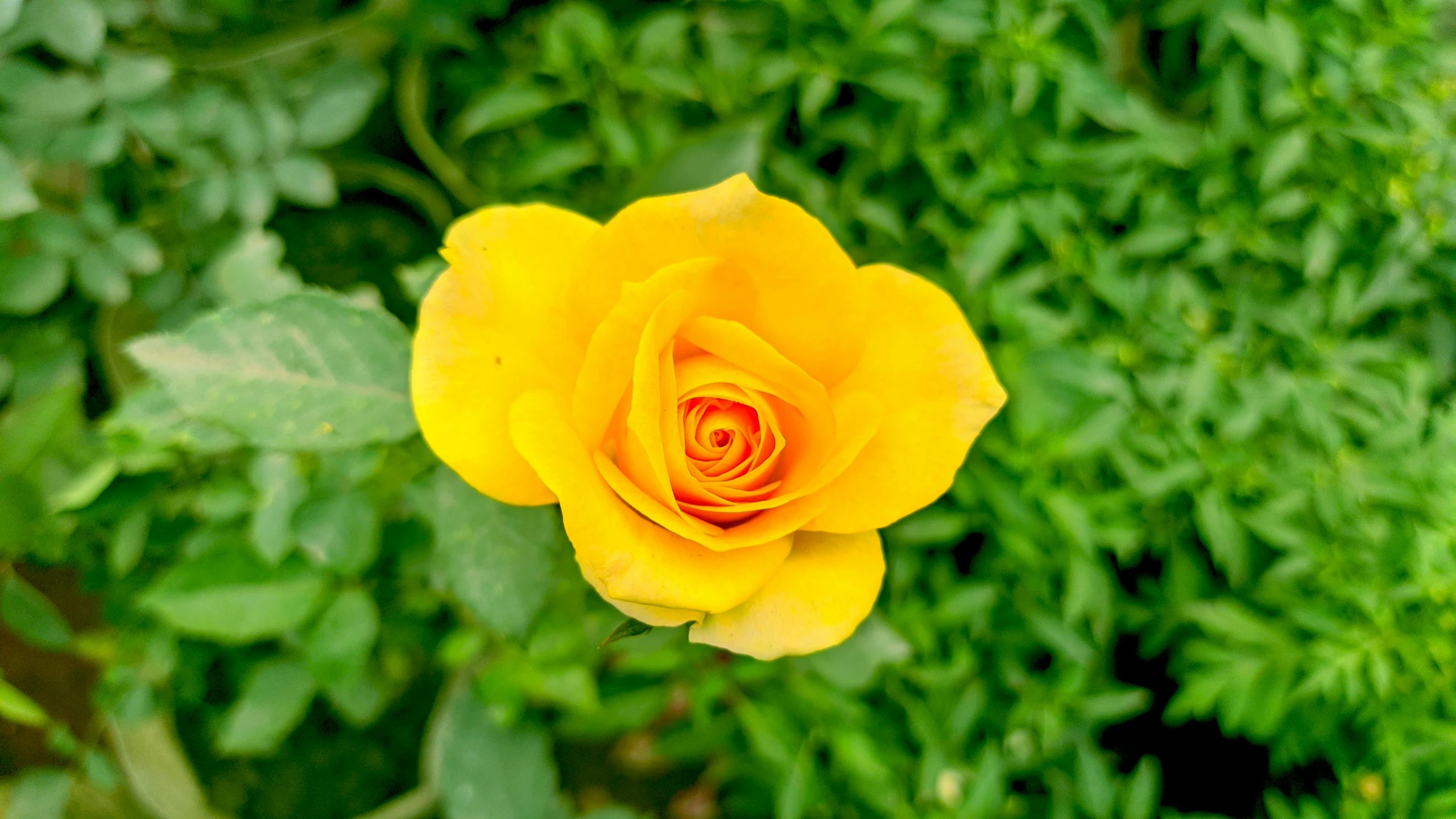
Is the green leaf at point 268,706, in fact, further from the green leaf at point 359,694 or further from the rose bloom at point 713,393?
the rose bloom at point 713,393

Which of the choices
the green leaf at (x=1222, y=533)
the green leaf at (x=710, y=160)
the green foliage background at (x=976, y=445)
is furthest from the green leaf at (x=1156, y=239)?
the green leaf at (x=710, y=160)

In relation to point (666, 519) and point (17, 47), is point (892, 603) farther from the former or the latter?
point (17, 47)

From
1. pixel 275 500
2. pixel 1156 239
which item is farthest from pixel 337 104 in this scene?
pixel 1156 239

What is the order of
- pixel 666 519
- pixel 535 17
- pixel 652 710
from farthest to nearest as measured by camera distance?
pixel 535 17 → pixel 652 710 → pixel 666 519

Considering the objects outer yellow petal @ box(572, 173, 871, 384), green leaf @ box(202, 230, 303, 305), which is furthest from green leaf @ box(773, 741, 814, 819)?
green leaf @ box(202, 230, 303, 305)

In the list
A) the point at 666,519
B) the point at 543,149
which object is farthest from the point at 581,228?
the point at 543,149

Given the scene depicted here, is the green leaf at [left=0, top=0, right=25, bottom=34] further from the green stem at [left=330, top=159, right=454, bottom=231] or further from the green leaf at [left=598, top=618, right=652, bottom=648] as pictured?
the green leaf at [left=598, top=618, right=652, bottom=648]
